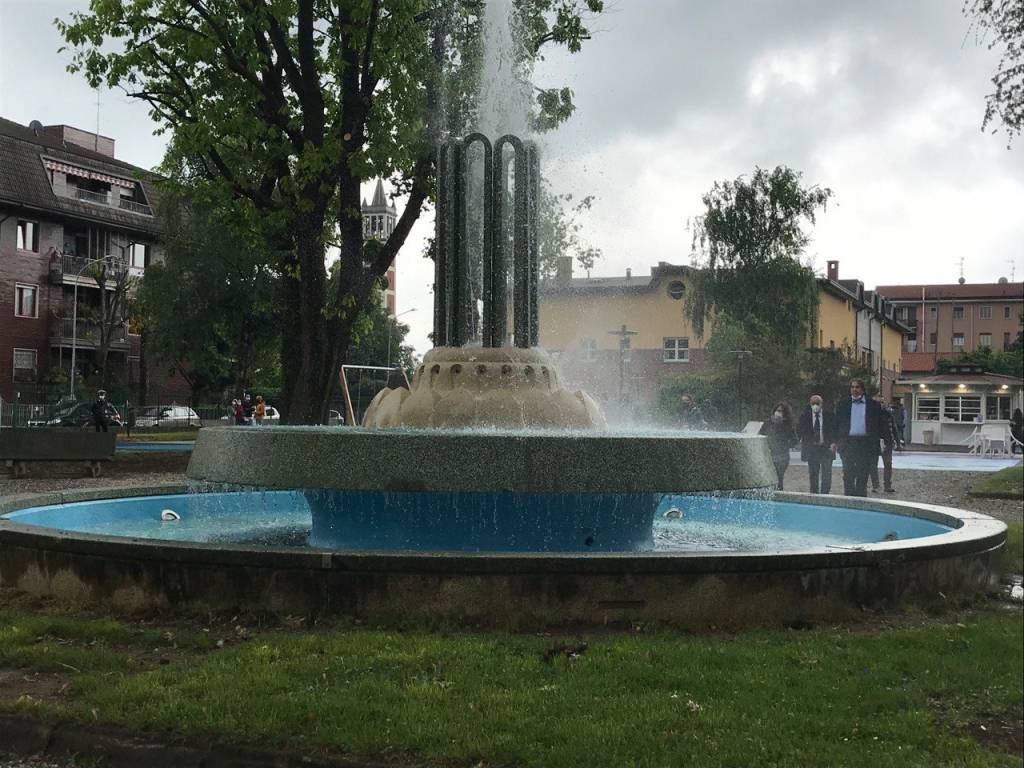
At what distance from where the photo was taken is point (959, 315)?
117 metres

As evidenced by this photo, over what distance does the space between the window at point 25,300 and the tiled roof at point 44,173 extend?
12.3 feet

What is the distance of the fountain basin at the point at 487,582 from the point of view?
6.01 meters

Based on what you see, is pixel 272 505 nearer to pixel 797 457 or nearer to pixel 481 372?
pixel 481 372

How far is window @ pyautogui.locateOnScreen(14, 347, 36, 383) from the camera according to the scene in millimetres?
48969

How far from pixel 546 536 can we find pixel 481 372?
178 centimetres

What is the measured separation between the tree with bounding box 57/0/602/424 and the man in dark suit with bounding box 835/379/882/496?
763 cm

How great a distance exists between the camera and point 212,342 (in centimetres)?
4822

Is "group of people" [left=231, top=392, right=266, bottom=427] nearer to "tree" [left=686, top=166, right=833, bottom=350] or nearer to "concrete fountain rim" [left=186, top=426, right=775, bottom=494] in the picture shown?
"tree" [left=686, top=166, right=833, bottom=350]

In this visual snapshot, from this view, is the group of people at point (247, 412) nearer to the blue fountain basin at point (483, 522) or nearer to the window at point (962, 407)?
the blue fountain basin at point (483, 522)

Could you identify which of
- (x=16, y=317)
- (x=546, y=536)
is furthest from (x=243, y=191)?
(x=16, y=317)

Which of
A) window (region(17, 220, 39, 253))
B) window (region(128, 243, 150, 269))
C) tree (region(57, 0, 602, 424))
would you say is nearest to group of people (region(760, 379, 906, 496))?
tree (region(57, 0, 602, 424))

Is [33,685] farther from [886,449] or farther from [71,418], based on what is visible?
[71,418]

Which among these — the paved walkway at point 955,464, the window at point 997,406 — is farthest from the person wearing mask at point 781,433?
the window at point 997,406

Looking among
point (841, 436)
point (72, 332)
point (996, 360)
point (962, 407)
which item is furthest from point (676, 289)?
point (996, 360)
